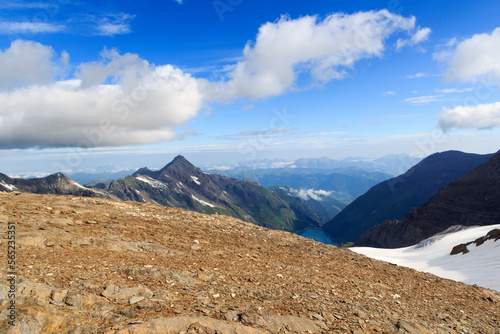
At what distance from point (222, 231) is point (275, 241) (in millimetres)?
4206

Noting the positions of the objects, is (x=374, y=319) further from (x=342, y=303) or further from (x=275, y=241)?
(x=275, y=241)

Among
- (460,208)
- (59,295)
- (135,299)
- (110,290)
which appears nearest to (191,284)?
(135,299)

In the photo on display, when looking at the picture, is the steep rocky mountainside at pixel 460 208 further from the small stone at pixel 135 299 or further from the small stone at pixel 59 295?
the small stone at pixel 59 295

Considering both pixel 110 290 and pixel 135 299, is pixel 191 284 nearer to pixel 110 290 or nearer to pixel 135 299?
pixel 135 299

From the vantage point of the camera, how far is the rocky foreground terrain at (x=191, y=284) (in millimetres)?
7578

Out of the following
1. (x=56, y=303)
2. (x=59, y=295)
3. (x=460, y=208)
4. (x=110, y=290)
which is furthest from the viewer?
(x=460, y=208)

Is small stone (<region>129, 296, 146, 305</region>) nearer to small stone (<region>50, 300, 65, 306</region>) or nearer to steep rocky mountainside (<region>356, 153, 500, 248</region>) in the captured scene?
small stone (<region>50, 300, 65, 306</region>)

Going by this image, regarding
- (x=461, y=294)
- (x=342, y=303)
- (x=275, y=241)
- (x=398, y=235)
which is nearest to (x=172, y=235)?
(x=275, y=241)

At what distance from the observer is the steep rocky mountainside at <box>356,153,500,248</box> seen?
14294 centimetres

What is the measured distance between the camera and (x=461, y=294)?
15.4 meters

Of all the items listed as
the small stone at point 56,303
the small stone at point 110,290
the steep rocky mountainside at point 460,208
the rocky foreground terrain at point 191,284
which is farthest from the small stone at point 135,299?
the steep rocky mountainside at point 460,208

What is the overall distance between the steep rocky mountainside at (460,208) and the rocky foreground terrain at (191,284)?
547ft

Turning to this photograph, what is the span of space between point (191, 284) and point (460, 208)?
194 metres

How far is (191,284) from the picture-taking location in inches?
412
